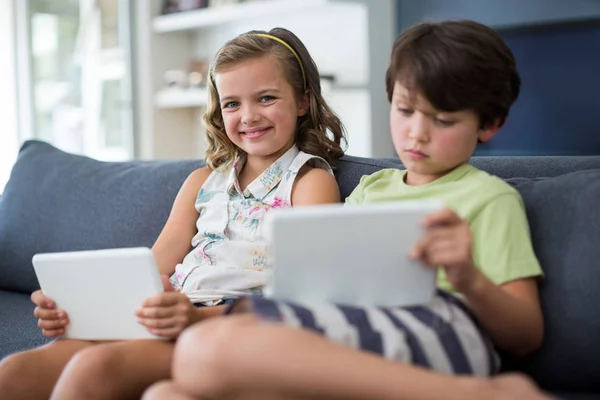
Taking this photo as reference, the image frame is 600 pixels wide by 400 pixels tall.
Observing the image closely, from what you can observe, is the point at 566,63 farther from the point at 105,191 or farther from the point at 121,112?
the point at 121,112

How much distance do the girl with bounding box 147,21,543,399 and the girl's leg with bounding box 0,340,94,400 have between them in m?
0.37

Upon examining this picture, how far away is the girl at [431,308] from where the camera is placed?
3.33ft

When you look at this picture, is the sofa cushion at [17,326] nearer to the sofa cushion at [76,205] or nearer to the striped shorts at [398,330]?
the sofa cushion at [76,205]

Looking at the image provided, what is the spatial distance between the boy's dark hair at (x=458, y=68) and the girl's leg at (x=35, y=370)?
70cm

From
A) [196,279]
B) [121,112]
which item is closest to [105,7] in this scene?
[121,112]

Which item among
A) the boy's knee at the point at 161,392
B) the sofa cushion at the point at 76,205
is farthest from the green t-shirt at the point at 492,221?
the sofa cushion at the point at 76,205

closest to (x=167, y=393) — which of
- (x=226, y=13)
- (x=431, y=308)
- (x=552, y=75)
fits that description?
(x=431, y=308)

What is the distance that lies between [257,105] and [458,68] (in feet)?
1.74

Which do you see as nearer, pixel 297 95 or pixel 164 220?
pixel 297 95

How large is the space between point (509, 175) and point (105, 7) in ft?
12.4

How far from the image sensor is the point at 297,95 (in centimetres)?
178

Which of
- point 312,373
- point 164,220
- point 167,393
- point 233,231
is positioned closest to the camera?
point 312,373

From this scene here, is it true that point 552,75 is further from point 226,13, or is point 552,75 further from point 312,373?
point 312,373

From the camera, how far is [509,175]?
5.43 ft
